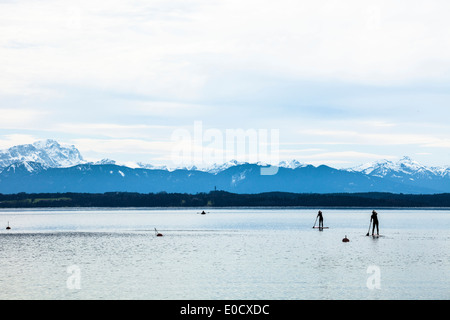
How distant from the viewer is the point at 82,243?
8962 centimetres

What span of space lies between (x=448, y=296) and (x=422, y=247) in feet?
130

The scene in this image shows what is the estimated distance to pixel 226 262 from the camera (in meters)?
60.5

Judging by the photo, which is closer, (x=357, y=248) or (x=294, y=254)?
(x=294, y=254)

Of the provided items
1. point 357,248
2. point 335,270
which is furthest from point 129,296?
point 357,248
